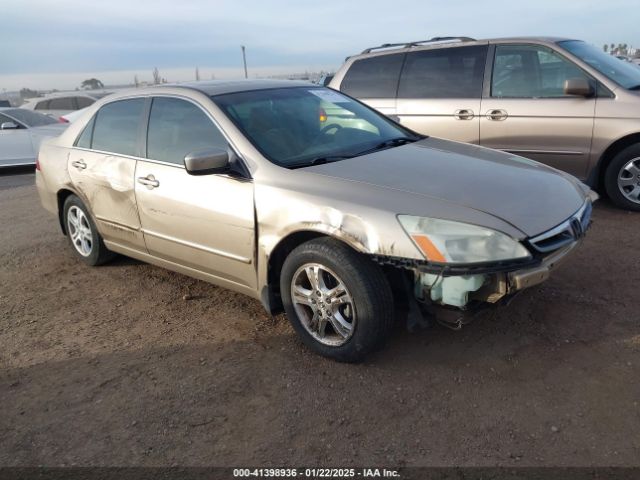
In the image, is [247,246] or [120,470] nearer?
[120,470]

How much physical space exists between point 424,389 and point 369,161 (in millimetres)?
1411

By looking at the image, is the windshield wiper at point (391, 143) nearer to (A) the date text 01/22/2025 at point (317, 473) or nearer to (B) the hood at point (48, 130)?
(A) the date text 01/22/2025 at point (317, 473)

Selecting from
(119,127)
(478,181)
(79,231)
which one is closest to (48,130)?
(79,231)

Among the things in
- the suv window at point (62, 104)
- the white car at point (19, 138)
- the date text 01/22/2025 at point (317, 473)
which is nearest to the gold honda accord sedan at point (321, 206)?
the date text 01/22/2025 at point (317, 473)

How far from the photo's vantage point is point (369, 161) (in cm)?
347

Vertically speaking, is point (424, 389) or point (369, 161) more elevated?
point (369, 161)

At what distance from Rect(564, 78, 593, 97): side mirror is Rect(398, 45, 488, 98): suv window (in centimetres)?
98

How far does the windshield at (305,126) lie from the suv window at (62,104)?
1494 cm

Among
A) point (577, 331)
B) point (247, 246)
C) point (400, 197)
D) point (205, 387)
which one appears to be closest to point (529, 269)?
point (400, 197)

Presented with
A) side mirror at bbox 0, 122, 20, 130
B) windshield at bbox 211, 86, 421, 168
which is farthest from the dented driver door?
side mirror at bbox 0, 122, 20, 130

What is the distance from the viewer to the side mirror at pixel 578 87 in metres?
5.54

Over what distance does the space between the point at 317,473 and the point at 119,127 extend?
10.6 feet

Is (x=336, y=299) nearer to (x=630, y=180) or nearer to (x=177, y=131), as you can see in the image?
(x=177, y=131)

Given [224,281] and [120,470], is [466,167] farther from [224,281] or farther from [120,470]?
[120,470]
